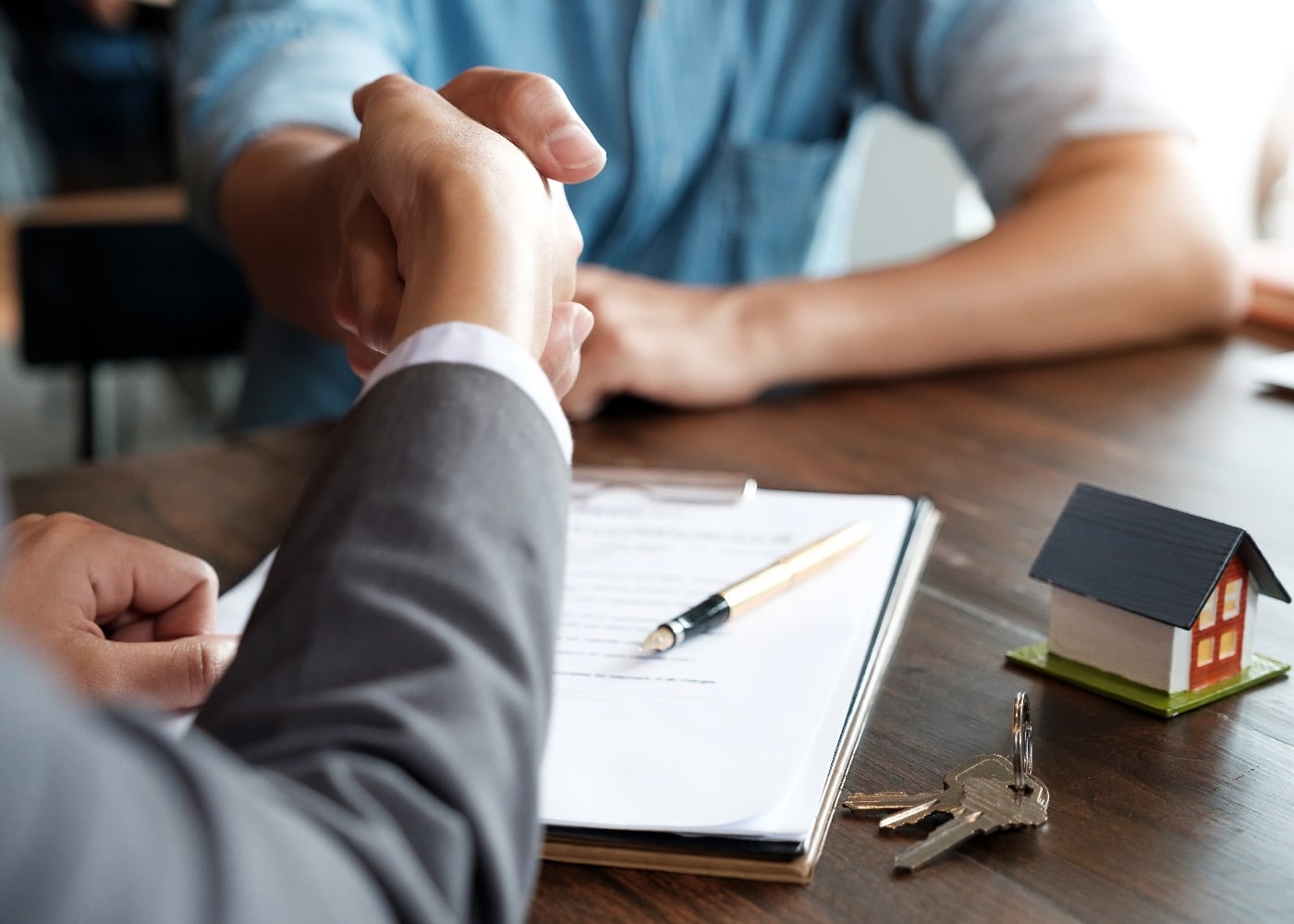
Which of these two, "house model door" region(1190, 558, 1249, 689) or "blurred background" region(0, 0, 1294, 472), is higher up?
"house model door" region(1190, 558, 1249, 689)

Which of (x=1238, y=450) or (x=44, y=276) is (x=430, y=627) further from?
(x=44, y=276)

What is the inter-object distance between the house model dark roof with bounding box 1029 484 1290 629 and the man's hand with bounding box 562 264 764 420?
383 mm

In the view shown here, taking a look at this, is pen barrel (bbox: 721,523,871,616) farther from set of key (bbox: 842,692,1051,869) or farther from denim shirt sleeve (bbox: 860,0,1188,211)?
denim shirt sleeve (bbox: 860,0,1188,211)

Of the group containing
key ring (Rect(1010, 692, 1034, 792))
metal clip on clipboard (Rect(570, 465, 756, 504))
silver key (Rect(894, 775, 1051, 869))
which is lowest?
metal clip on clipboard (Rect(570, 465, 756, 504))

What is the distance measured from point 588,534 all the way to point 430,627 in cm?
37

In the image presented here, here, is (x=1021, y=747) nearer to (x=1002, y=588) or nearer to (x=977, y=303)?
(x=1002, y=588)

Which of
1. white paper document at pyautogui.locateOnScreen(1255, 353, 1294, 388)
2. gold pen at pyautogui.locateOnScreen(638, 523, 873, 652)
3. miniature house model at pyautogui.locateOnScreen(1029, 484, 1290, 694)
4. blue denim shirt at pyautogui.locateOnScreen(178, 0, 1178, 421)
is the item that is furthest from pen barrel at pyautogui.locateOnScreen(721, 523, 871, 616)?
blue denim shirt at pyautogui.locateOnScreen(178, 0, 1178, 421)

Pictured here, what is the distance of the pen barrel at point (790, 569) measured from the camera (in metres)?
0.58

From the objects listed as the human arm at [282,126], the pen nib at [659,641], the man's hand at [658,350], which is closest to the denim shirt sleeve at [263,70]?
the human arm at [282,126]

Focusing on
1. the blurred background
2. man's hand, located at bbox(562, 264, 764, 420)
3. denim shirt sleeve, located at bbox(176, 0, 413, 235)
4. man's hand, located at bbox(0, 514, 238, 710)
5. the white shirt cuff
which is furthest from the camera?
the blurred background

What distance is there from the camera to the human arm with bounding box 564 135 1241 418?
90 centimetres

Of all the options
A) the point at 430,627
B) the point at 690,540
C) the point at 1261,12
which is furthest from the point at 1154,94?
the point at 1261,12

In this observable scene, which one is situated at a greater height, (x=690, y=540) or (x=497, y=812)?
(x=497, y=812)

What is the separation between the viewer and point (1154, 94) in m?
1.07
